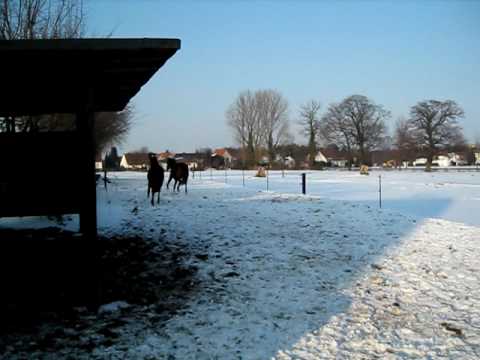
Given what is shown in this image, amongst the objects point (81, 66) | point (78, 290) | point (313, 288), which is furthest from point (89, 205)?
point (313, 288)

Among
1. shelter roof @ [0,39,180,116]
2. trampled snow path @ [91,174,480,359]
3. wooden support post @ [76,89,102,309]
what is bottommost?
trampled snow path @ [91,174,480,359]

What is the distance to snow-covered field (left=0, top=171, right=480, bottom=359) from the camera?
4.13m

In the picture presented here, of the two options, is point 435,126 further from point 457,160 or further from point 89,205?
point 89,205

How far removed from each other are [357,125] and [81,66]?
70113 millimetres

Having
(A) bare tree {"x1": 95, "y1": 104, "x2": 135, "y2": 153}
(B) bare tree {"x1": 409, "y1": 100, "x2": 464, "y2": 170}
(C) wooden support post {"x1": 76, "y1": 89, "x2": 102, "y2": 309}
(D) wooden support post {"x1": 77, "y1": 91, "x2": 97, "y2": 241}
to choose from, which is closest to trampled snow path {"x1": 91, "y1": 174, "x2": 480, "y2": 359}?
(C) wooden support post {"x1": 76, "y1": 89, "x2": 102, "y2": 309}

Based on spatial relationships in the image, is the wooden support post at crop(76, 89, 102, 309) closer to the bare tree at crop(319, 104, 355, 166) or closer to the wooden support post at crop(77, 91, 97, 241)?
the wooden support post at crop(77, 91, 97, 241)

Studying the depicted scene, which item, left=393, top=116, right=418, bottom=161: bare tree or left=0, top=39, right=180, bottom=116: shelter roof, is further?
left=393, top=116, right=418, bottom=161: bare tree

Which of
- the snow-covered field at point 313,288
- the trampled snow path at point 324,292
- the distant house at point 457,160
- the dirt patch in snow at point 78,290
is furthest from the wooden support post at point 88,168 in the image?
the distant house at point 457,160

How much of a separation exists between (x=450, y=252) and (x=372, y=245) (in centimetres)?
140

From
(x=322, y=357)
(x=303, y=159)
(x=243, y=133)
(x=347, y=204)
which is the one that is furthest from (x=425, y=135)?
(x=322, y=357)

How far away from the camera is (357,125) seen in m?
71.2

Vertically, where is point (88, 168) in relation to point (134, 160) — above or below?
below

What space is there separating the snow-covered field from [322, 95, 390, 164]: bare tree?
6285 centimetres

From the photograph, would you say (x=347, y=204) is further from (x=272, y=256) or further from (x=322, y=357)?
(x=322, y=357)
